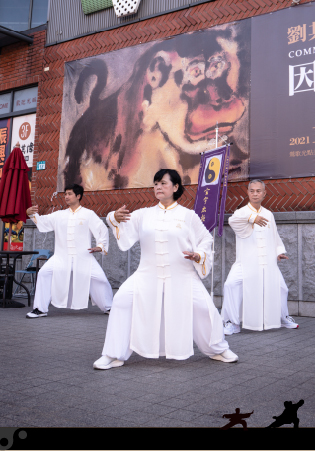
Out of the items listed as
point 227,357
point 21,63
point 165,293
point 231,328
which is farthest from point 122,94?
point 227,357

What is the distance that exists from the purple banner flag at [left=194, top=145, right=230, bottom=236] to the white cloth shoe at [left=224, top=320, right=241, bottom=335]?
4.73 feet

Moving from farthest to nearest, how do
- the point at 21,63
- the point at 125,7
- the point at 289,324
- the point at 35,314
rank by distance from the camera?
the point at 21,63
the point at 125,7
the point at 35,314
the point at 289,324

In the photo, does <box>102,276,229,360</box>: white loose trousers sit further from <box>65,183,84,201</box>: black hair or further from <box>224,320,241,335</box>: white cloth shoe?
<box>65,183,84,201</box>: black hair

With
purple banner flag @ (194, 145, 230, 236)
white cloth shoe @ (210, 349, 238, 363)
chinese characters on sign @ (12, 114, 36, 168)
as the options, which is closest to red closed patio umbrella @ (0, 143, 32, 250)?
chinese characters on sign @ (12, 114, 36, 168)

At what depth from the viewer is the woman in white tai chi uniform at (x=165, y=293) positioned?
3.86 meters

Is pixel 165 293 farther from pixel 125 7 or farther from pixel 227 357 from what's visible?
pixel 125 7

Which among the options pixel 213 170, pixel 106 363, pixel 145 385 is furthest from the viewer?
pixel 213 170

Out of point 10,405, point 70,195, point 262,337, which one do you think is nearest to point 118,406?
point 10,405

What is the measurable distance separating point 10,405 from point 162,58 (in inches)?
291

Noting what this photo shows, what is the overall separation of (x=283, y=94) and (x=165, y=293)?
15.6 ft

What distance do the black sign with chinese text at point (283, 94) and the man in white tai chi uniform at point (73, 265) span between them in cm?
286

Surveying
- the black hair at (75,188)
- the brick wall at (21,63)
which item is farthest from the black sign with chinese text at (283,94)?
the brick wall at (21,63)

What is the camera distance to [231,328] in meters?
5.62

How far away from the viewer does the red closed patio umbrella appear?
25.7 ft
